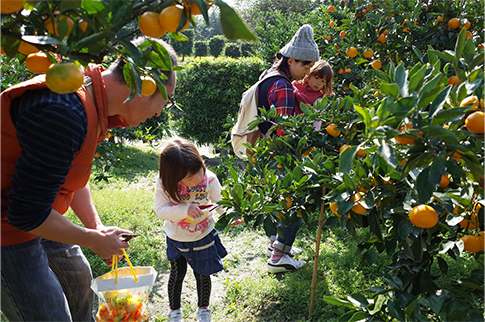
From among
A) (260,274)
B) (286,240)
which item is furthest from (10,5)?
(260,274)

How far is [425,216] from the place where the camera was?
113cm

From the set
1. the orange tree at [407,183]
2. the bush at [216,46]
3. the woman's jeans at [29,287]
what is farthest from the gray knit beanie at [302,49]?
the bush at [216,46]

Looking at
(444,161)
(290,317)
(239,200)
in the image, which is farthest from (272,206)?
(290,317)

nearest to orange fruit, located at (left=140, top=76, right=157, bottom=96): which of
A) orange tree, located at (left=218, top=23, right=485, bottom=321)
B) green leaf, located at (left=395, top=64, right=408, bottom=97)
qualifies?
orange tree, located at (left=218, top=23, right=485, bottom=321)

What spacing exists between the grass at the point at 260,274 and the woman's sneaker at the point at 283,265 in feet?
0.16

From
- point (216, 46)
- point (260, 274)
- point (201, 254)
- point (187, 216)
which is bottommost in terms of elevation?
point (260, 274)

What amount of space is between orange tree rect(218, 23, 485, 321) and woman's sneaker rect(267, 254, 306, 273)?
3.95 ft

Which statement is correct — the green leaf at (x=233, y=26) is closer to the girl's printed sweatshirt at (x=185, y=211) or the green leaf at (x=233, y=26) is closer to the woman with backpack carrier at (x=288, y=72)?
the girl's printed sweatshirt at (x=185, y=211)

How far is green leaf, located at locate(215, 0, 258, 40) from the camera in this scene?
0.77 m

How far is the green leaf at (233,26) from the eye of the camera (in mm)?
771

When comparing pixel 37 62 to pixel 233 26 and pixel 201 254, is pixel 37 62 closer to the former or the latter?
pixel 233 26

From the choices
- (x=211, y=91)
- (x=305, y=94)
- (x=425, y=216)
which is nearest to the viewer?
(x=425, y=216)

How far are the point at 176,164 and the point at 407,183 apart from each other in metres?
1.28

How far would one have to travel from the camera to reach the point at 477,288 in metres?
1.25
